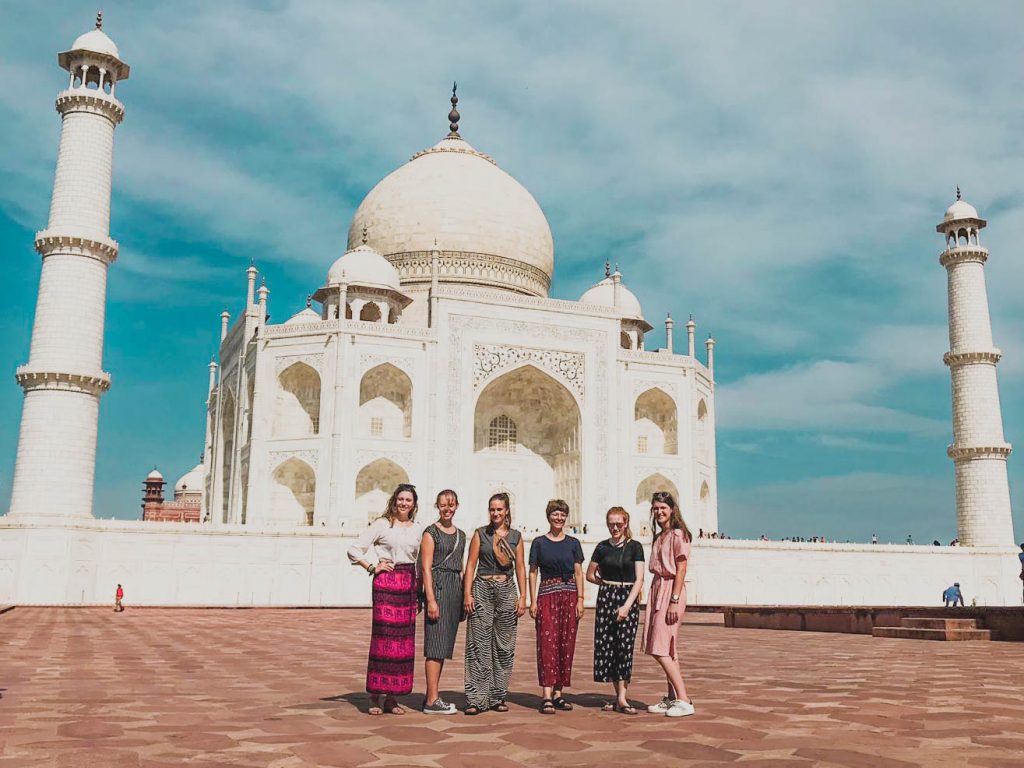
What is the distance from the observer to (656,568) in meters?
5.65

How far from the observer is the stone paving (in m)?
3.99

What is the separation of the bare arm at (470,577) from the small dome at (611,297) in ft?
92.7

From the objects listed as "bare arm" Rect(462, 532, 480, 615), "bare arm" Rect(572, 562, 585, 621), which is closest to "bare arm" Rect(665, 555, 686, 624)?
"bare arm" Rect(572, 562, 585, 621)

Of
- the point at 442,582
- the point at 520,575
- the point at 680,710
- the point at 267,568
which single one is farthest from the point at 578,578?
the point at 267,568

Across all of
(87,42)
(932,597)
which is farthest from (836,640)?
(87,42)

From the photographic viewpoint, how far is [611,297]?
33969mm

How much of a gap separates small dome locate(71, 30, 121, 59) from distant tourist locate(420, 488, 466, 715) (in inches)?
836

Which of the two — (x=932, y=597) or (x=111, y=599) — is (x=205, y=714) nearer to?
(x=111, y=599)

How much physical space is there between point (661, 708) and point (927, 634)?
749 cm

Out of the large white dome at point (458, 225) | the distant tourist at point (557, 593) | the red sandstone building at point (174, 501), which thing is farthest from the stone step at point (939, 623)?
the red sandstone building at point (174, 501)

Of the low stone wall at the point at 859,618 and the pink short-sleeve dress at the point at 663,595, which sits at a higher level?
the pink short-sleeve dress at the point at 663,595

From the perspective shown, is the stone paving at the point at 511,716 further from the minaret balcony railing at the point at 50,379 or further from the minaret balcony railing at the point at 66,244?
the minaret balcony railing at the point at 66,244

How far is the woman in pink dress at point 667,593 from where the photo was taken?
5.40 meters

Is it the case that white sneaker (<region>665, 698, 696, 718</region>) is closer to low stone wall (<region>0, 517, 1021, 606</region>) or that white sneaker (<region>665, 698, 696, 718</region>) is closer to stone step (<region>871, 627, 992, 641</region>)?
stone step (<region>871, 627, 992, 641</region>)
